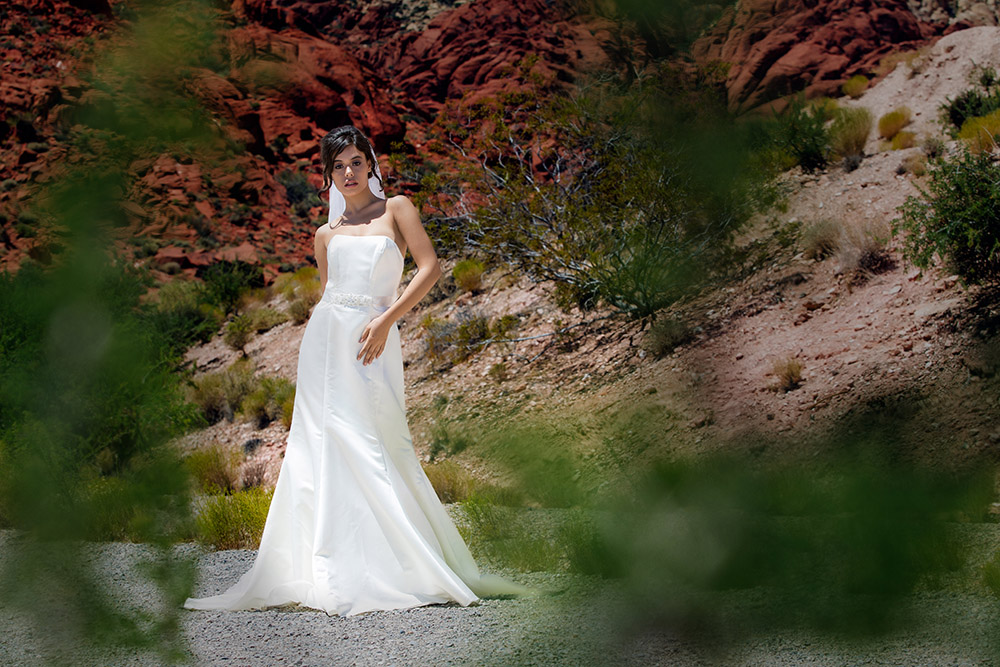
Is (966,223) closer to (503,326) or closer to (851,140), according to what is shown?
(851,140)

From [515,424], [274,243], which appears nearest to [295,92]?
[274,243]

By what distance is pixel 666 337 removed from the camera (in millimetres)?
591

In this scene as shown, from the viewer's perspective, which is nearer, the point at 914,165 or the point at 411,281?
the point at 411,281

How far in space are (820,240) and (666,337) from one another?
30.7ft

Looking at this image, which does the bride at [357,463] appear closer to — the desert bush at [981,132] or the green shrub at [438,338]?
the green shrub at [438,338]

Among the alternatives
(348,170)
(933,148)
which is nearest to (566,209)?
(933,148)

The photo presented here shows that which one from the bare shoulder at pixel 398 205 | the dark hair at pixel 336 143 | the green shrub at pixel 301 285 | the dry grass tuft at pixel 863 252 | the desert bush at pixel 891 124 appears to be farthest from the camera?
the green shrub at pixel 301 285

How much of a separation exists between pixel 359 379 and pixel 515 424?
2.79 meters

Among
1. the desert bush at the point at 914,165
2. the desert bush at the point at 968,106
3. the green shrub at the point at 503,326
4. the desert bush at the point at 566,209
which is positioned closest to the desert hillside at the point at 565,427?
the desert bush at the point at 566,209

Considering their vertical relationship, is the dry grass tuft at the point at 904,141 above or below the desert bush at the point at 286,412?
above

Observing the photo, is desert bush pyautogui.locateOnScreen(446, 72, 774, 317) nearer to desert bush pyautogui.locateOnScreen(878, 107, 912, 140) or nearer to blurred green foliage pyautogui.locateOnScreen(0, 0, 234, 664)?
desert bush pyautogui.locateOnScreen(878, 107, 912, 140)

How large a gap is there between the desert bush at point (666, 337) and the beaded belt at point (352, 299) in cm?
267

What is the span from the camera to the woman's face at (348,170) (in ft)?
10.7

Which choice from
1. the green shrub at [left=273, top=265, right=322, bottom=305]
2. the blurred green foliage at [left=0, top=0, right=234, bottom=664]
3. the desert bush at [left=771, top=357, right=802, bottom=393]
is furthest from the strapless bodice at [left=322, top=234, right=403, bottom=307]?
the green shrub at [left=273, top=265, right=322, bottom=305]
